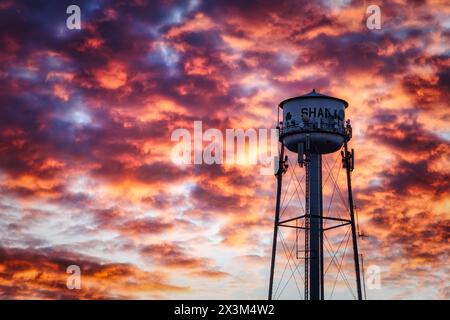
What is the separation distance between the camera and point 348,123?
6844 cm

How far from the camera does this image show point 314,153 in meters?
67.8

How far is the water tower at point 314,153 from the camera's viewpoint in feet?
215

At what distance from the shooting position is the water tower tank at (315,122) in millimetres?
66938

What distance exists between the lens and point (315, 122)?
67000mm

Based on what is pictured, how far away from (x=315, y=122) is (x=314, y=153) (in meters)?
2.55

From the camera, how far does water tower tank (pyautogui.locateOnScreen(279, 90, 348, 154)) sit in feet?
220

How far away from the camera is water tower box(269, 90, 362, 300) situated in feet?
215
